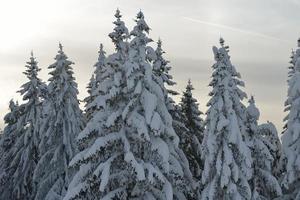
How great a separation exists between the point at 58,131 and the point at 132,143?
1561 cm

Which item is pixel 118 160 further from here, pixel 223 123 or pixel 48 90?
pixel 48 90

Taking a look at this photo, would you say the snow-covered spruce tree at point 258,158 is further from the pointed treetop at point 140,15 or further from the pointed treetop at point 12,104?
the pointed treetop at point 12,104

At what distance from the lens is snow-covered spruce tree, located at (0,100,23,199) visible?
1607 inches

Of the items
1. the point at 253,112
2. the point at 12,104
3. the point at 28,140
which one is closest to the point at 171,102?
the point at 253,112

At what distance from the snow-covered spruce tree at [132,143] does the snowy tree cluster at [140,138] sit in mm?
45

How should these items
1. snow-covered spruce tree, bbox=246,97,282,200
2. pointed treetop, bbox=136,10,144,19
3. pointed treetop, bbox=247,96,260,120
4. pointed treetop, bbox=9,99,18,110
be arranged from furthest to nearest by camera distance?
pointed treetop, bbox=9,99,18,110
pointed treetop, bbox=247,96,260,120
snow-covered spruce tree, bbox=246,97,282,200
pointed treetop, bbox=136,10,144,19

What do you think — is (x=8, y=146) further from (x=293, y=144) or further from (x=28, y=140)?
(x=293, y=144)

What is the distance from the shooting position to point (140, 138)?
68.2ft

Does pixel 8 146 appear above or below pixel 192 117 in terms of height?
below

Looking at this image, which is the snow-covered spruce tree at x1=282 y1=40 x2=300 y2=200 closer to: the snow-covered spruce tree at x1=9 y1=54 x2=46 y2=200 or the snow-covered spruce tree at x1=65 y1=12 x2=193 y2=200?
the snow-covered spruce tree at x1=65 y1=12 x2=193 y2=200

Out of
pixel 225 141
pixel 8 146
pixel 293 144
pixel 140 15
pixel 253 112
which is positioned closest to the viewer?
pixel 140 15

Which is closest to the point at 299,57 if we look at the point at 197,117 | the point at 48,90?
the point at 197,117

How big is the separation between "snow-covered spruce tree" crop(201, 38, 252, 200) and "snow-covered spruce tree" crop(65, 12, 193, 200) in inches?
193

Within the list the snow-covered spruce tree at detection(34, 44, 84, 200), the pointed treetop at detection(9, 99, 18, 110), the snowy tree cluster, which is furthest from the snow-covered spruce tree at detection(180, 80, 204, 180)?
the pointed treetop at detection(9, 99, 18, 110)
